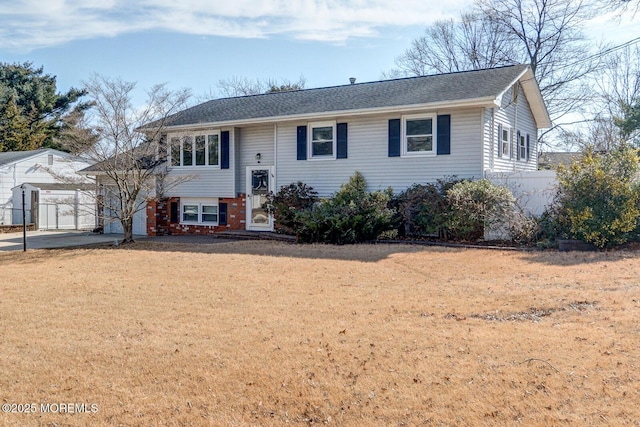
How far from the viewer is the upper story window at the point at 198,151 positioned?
17.9 metres

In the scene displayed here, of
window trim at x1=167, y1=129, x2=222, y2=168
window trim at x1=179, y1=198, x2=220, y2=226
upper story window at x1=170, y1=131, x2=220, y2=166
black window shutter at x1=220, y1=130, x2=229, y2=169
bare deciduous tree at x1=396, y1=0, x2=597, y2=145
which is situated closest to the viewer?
window trim at x1=167, y1=129, x2=222, y2=168

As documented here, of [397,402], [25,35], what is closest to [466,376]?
[397,402]

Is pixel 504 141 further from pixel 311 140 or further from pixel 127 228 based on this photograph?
pixel 127 228

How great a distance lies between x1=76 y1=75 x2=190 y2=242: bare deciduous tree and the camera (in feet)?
44.4

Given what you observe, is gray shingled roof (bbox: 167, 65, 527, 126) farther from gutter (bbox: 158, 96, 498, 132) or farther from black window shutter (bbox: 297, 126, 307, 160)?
black window shutter (bbox: 297, 126, 307, 160)

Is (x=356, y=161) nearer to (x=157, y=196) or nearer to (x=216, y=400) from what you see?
(x=157, y=196)

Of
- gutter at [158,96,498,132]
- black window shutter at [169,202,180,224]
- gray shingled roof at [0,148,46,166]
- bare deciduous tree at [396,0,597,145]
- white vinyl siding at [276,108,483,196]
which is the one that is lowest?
black window shutter at [169,202,180,224]

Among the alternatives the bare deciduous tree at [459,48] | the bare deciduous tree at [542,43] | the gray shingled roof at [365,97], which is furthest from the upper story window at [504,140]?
the bare deciduous tree at [459,48]

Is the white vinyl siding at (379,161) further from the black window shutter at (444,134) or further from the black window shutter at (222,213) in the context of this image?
the black window shutter at (222,213)

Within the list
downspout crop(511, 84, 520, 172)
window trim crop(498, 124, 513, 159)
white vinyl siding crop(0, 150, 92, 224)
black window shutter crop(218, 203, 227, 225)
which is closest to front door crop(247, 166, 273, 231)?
black window shutter crop(218, 203, 227, 225)

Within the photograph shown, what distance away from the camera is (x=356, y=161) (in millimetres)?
15594

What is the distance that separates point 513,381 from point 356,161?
477 inches

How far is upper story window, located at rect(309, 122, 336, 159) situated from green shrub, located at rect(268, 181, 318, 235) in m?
1.16

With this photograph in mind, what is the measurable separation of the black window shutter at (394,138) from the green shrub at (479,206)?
2718mm
